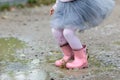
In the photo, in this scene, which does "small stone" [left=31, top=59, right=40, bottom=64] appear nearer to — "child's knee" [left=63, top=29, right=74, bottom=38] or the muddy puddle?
the muddy puddle

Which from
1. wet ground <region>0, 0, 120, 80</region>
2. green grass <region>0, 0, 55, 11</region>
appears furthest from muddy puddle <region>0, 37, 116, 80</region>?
green grass <region>0, 0, 55, 11</region>

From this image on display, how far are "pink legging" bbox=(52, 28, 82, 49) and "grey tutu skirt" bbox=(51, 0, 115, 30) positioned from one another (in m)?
0.05

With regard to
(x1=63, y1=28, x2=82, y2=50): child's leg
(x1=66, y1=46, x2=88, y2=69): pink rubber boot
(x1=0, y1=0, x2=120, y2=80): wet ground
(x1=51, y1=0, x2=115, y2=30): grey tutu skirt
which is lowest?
(x1=0, y1=0, x2=120, y2=80): wet ground

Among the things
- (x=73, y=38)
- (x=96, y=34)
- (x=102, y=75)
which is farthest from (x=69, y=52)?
(x=96, y=34)

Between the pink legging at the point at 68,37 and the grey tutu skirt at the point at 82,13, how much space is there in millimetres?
50

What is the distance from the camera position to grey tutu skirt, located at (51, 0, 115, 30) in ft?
13.3

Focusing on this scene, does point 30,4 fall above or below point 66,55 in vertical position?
below

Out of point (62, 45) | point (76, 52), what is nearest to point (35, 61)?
point (62, 45)

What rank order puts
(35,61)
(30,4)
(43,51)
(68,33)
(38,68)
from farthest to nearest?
1. (30,4)
2. (43,51)
3. (35,61)
4. (38,68)
5. (68,33)

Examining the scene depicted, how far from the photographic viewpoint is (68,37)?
4.05 metres

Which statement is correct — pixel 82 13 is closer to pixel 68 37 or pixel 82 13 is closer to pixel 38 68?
pixel 68 37

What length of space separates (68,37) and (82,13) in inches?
9.8

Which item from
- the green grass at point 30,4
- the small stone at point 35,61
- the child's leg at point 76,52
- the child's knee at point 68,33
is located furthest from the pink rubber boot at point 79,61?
the green grass at point 30,4

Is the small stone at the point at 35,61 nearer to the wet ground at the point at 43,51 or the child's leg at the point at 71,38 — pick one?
the wet ground at the point at 43,51
